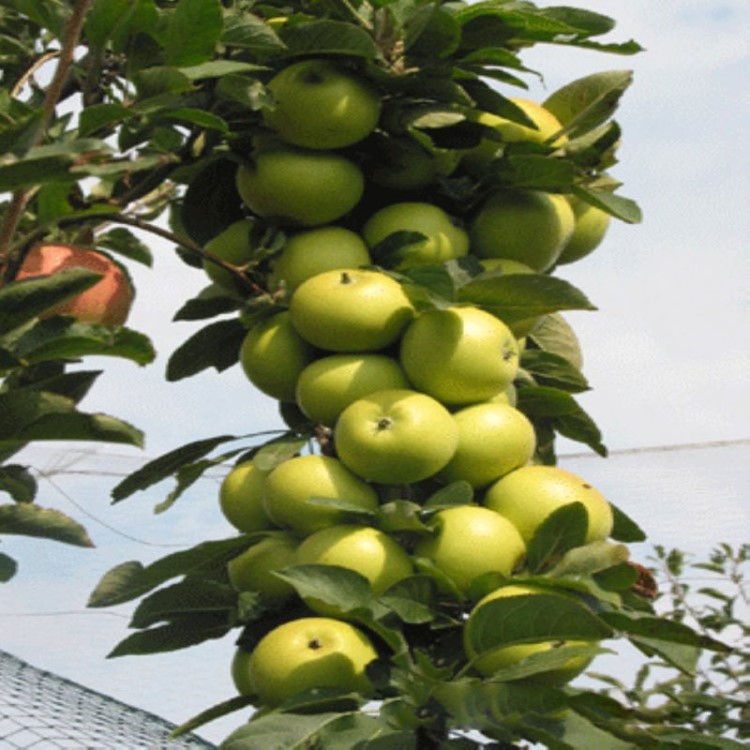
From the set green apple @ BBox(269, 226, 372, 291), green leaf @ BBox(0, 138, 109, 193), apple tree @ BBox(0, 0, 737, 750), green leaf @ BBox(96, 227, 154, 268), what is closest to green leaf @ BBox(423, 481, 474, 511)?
apple tree @ BBox(0, 0, 737, 750)

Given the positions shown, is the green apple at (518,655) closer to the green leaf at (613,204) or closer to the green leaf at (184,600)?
the green leaf at (184,600)

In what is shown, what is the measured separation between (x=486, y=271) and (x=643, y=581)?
0.88ft

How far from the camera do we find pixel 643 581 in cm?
91

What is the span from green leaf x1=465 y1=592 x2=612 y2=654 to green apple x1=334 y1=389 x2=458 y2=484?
0.41 feet

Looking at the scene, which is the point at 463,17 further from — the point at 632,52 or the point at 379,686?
the point at 379,686

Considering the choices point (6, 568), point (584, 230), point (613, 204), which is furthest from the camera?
point (584, 230)

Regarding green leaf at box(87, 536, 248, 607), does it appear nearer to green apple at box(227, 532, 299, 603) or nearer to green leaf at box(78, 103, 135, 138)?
green apple at box(227, 532, 299, 603)

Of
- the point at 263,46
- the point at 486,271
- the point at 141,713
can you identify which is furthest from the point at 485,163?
the point at 141,713

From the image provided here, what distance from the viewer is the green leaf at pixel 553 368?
3.26ft

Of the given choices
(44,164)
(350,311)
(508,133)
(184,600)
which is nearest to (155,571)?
(184,600)

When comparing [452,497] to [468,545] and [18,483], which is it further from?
[18,483]

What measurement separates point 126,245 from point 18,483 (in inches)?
15.2

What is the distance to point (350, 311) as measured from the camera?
0.86m

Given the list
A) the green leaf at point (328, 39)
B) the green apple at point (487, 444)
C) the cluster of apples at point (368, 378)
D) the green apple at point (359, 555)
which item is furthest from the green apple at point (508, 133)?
the green apple at point (359, 555)
